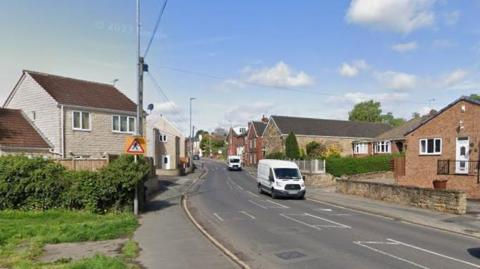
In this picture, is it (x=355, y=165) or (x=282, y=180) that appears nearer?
(x=282, y=180)

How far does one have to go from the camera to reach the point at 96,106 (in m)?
34.2

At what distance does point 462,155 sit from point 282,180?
35.8ft

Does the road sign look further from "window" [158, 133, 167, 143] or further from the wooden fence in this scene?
"window" [158, 133, 167, 143]

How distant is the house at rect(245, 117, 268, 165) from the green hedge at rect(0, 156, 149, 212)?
64612 millimetres

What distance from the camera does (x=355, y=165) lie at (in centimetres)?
4541

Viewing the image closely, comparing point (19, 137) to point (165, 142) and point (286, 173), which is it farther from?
point (165, 142)

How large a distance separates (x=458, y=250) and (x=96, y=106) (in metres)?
27.5

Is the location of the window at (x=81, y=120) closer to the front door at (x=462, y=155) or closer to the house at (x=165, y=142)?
→ the front door at (x=462, y=155)

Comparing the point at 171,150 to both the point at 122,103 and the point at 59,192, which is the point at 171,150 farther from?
the point at 59,192

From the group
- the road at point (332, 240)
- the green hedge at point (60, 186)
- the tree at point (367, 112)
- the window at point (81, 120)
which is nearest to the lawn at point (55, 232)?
the green hedge at point (60, 186)

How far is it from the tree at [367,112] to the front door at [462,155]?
285 feet

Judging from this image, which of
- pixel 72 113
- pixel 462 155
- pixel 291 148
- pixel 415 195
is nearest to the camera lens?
pixel 415 195

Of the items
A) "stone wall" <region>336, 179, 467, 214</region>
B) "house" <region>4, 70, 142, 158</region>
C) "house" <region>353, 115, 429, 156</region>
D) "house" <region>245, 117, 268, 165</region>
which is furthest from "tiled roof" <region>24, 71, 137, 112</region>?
"house" <region>245, 117, 268, 165</region>

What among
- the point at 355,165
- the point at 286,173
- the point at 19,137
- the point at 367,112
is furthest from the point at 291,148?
the point at 367,112
